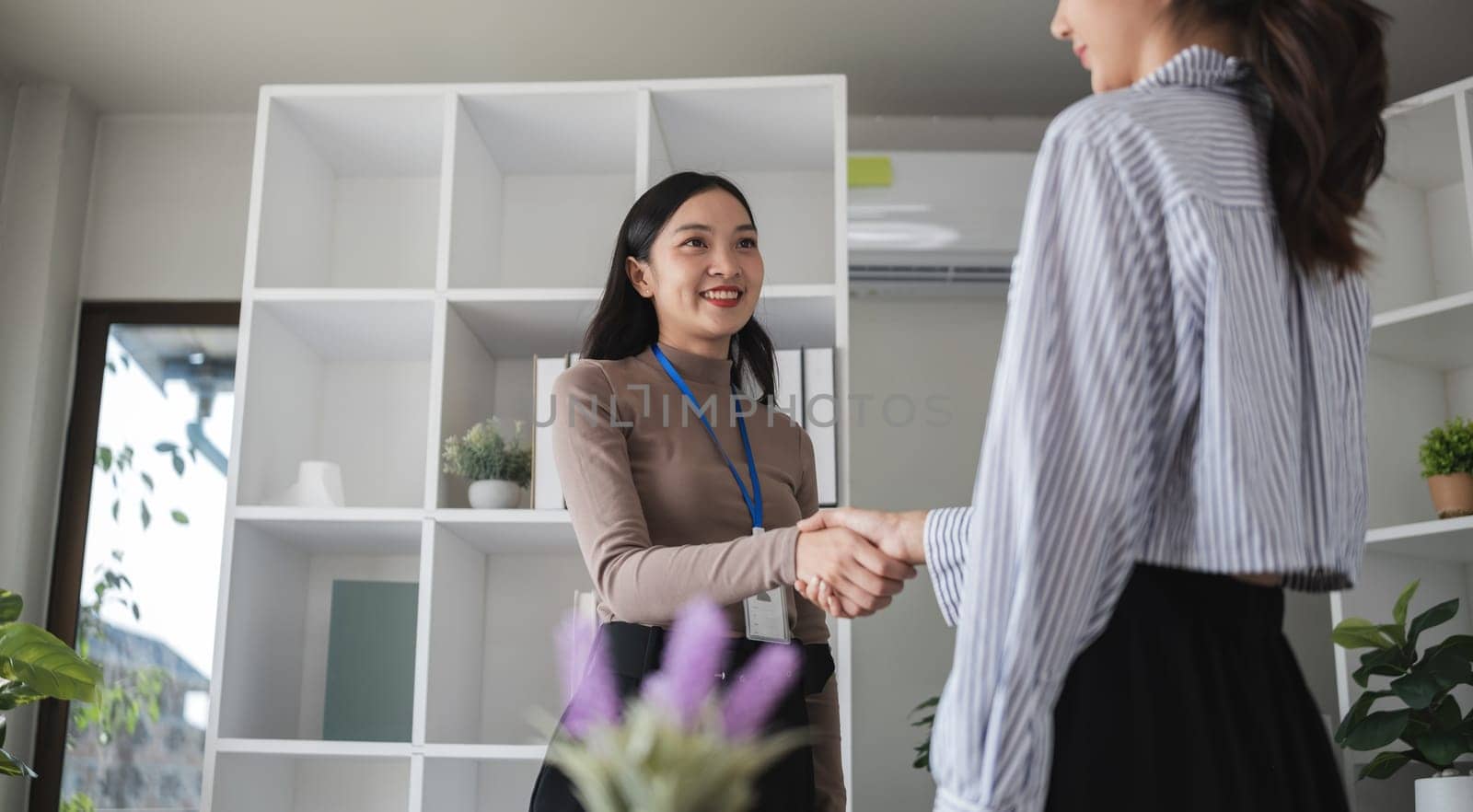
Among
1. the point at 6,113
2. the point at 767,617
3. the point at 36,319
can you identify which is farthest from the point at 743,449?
the point at 6,113

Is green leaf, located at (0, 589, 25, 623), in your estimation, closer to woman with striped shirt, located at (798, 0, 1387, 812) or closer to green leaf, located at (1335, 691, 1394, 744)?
woman with striped shirt, located at (798, 0, 1387, 812)

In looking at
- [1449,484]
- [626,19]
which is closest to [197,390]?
[626,19]

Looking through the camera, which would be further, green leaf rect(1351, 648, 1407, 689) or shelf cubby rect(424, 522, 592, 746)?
shelf cubby rect(424, 522, 592, 746)

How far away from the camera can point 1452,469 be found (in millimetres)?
2771

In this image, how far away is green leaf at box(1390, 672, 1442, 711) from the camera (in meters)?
2.52

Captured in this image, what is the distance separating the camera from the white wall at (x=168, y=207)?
3566 mm

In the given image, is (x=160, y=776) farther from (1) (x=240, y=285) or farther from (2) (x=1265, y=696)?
(2) (x=1265, y=696)

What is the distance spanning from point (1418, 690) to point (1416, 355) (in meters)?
0.93

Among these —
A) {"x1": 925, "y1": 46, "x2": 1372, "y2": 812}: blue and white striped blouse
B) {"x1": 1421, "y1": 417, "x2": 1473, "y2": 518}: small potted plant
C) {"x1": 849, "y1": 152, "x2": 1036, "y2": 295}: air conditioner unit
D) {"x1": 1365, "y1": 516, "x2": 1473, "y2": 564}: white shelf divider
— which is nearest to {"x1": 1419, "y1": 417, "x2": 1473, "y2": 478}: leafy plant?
{"x1": 1421, "y1": 417, "x2": 1473, "y2": 518}: small potted plant

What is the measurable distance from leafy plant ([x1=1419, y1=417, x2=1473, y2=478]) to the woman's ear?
176 centimetres

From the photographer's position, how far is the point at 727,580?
1485mm

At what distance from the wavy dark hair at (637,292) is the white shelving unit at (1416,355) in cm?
147

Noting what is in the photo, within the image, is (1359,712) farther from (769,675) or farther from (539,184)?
(539,184)

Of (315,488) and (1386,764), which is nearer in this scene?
(1386,764)
